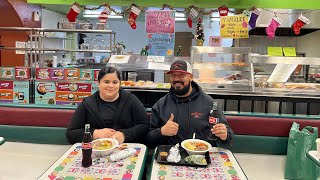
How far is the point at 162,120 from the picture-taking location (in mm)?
2729

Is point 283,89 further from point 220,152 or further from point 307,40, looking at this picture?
point 307,40

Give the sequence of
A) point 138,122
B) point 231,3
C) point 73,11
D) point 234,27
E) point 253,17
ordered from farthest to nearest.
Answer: point 231,3 → point 73,11 → point 253,17 → point 234,27 → point 138,122

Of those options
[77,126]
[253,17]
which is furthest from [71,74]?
[253,17]

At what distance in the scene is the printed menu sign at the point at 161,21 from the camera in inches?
210

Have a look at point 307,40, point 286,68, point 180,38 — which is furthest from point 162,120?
point 180,38

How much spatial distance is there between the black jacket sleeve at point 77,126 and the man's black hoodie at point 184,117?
1.84ft

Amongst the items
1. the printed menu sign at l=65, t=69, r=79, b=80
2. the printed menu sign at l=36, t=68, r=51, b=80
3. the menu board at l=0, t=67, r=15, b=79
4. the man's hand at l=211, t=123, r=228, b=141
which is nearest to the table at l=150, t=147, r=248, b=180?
the man's hand at l=211, t=123, r=228, b=141

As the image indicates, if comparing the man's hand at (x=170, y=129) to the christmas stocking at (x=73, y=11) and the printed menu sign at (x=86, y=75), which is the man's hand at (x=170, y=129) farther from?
the christmas stocking at (x=73, y=11)

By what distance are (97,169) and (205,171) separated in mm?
676

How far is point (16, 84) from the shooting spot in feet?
16.6

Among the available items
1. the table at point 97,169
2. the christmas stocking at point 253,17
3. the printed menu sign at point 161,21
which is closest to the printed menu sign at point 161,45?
the printed menu sign at point 161,21

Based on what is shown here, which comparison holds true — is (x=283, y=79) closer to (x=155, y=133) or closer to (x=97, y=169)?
(x=155, y=133)

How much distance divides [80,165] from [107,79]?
2.80 ft

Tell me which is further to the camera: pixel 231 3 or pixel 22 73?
pixel 231 3
